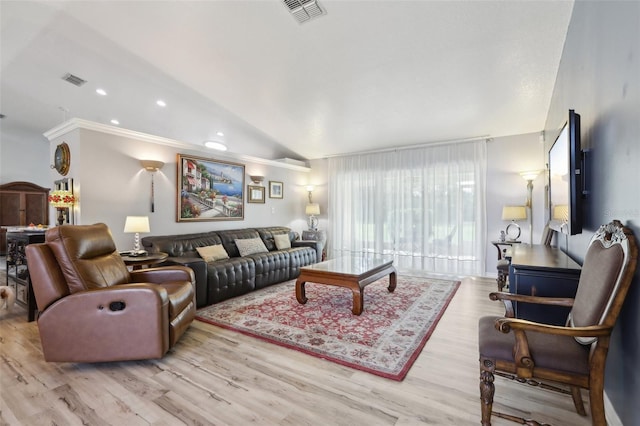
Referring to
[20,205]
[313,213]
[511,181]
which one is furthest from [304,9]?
[20,205]

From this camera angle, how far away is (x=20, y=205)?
708 cm

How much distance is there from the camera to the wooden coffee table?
3219mm

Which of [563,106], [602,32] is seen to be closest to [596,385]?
[602,32]

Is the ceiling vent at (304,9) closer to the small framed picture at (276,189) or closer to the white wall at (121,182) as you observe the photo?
the white wall at (121,182)

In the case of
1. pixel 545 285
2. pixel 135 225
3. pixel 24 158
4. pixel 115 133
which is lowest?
pixel 545 285

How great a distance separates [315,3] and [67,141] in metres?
3.41

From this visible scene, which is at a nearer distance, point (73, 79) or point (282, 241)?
point (73, 79)

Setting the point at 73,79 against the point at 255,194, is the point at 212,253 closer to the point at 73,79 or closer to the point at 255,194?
the point at 255,194

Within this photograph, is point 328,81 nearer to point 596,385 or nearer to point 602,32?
point 602,32

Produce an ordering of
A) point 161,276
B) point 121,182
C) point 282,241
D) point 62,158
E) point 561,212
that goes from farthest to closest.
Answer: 1. point 282,241
2. point 121,182
3. point 62,158
4. point 161,276
5. point 561,212

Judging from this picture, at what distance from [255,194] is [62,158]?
2.88 metres

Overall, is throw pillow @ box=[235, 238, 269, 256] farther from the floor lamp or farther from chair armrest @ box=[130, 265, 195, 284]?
the floor lamp

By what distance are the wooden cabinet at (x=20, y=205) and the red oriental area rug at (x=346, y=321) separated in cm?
694

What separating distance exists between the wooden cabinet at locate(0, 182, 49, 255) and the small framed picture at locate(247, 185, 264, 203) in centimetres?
582
